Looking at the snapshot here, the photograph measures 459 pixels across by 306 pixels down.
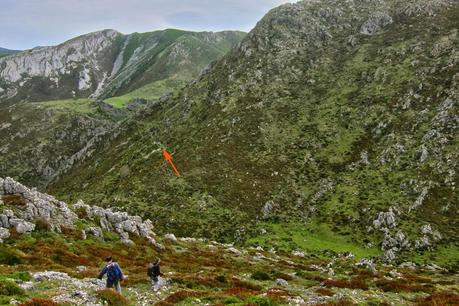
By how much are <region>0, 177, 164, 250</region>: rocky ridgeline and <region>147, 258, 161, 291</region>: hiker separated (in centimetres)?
1970

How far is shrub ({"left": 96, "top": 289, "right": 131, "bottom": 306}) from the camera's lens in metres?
22.7

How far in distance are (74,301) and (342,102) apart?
→ 118m

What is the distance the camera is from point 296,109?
Answer: 436 feet

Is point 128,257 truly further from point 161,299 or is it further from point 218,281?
point 161,299

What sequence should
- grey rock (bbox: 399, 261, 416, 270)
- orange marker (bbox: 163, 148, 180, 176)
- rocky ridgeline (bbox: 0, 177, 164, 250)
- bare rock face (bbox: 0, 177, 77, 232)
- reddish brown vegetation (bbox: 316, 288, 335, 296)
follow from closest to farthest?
reddish brown vegetation (bbox: 316, 288, 335, 296) → bare rock face (bbox: 0, 177, 77, 232) → rocky ridgeline (bbox: 0, 177, 164, 250) → grey rock (bbox: 399, 261, 416, 270) → orange marker (bbox: 163, 148, 180, 176)

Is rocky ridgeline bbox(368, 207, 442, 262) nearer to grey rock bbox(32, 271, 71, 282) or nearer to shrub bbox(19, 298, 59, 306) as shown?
grey rock bbox(32, 271, 71, 282)

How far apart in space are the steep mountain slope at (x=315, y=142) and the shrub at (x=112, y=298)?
64887mm

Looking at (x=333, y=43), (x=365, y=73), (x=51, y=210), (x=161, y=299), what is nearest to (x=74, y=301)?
(x=161, y=299)

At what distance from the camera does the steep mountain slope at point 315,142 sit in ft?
298

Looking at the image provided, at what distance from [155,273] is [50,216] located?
86.2 ft

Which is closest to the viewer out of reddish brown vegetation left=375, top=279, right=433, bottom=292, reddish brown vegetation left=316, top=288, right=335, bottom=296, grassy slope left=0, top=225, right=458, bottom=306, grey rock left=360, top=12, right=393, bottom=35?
grassy slope left=0, top=225, right=458, bottom=306

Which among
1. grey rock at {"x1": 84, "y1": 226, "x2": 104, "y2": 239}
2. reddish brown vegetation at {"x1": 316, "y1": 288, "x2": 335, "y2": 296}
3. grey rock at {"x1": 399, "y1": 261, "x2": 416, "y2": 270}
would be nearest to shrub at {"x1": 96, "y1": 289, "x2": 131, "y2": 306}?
reddish brown vegetation at {"x1": 316, "y1": 288, "x2": 335, "y2": 296}

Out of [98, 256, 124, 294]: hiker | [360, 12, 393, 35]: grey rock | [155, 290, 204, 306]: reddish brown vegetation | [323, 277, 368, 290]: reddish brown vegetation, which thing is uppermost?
[360, 12, 393, 35]: grey rock

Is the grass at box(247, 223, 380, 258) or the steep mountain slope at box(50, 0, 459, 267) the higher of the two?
the steep mountain slope at box(50, 0, 459, 267)
